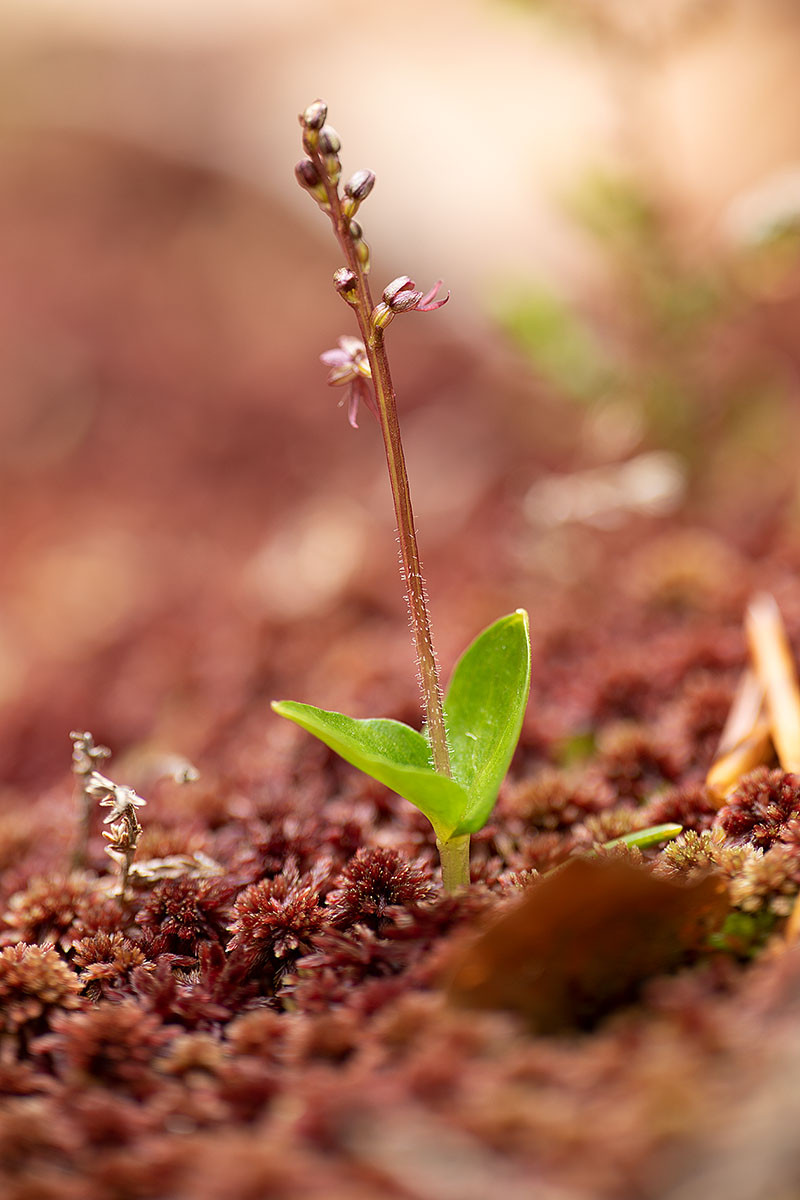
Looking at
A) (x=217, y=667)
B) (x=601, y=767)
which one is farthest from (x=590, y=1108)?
(x=217, y=667)

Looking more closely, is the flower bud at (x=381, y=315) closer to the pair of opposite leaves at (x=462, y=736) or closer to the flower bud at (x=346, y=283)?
the flower bud at (x=346, y=283)

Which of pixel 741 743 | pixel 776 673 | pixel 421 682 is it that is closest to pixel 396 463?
pixel 421 682

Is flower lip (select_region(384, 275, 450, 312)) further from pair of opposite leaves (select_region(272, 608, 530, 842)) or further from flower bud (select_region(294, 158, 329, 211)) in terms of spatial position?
pair of opposite leaves (select_region(272, 608, 530, 842))

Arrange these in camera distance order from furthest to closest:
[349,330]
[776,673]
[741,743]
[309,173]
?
[349,330] → [776,673] → [741,743] → [309,173]

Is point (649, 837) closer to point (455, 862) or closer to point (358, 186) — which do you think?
point (455, 862)

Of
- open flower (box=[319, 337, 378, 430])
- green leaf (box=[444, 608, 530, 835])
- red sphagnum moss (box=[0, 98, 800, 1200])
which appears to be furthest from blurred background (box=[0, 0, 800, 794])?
open flower (box=[319, 337, 378, 430])

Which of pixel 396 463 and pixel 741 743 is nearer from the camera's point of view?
pixel 396 463

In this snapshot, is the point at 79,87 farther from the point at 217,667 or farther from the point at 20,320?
the point at 217,667

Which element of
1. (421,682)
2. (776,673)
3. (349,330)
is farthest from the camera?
(349,330)
